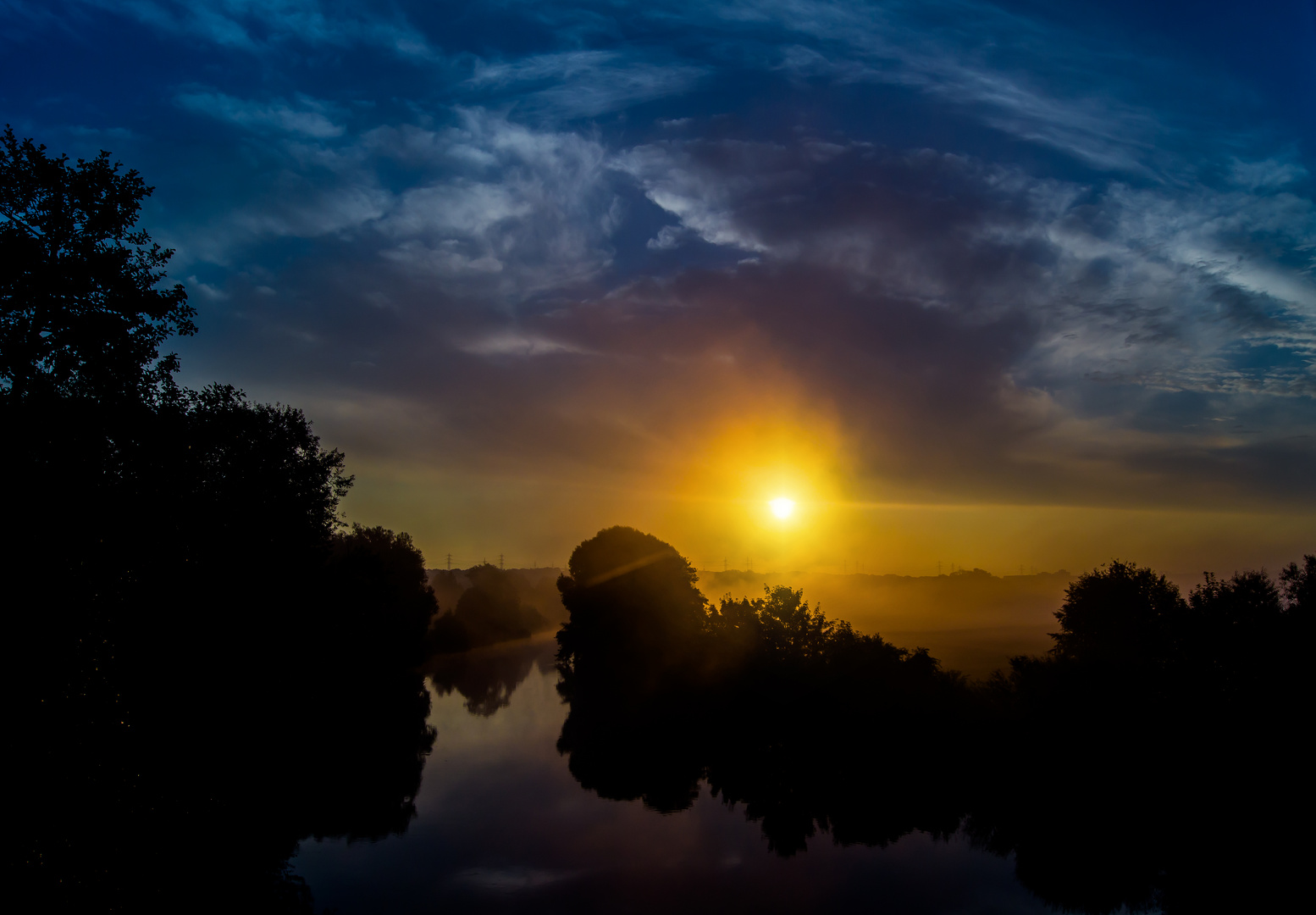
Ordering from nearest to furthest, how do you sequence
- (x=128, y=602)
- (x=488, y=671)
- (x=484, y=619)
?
(x=128, y=602), (x=488, y=671), (x=484, y=619)

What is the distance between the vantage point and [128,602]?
575 inches

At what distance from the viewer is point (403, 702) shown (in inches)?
2303

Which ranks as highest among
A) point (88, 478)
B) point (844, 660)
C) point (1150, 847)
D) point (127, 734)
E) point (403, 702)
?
point (88, 478)

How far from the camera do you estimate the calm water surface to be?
1841cm

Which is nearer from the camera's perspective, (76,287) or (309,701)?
(76,287)

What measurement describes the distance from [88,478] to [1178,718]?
129 ft

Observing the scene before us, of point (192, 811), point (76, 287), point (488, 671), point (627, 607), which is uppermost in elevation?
point (76, 287)

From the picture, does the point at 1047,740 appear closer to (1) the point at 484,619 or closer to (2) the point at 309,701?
(2) the point at 309,701

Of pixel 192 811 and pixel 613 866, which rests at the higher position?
pixel 192 811

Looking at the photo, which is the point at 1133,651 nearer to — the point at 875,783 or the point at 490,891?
the point at 875,783

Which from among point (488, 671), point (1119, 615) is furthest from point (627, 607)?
point (1119, 615)

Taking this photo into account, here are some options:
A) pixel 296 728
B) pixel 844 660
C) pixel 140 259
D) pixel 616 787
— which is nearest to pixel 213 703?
pixel 140 259

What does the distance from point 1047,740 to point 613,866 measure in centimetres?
2294

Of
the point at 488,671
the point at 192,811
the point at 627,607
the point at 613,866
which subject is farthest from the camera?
the point at 488,671
